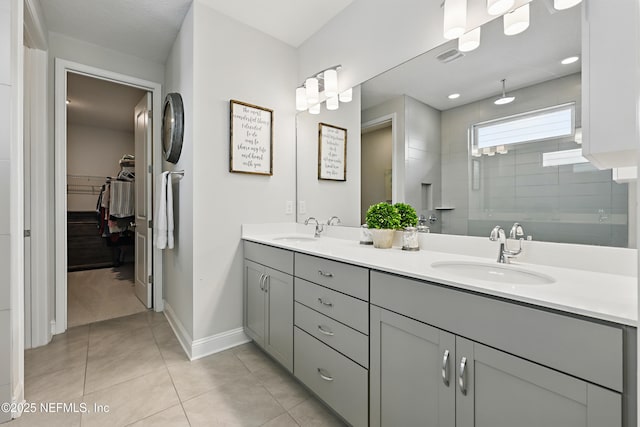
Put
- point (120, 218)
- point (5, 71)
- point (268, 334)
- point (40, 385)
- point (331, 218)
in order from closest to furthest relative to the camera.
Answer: point (5, 71)
point (40, 385)
point (268, 334)
point (331, 218)
point (120, 218)

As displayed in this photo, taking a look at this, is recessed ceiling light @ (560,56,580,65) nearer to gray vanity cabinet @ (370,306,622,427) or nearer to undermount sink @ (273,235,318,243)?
gray vanity cabinet @ (370,306,622,427)

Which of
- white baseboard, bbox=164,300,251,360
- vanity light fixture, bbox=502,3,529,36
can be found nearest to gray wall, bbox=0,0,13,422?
white baseboard, bbox=164,300,251,360

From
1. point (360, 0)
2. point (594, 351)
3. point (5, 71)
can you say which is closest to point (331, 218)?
point (360, 0)

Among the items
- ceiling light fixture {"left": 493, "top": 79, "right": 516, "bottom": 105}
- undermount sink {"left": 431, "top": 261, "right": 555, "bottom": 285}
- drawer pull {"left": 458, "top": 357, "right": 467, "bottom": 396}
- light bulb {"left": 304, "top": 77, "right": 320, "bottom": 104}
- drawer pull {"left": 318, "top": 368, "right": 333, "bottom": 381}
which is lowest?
drawer pull {"left": 318, "top": 368, "right": 333, "bottom": 381}

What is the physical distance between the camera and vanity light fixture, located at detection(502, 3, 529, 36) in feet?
4.16

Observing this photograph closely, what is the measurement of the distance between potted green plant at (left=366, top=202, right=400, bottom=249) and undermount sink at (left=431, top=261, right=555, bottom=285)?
0.46m

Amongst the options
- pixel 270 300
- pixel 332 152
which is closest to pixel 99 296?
pixel 270 300

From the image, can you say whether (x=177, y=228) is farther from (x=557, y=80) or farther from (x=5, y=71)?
(x=557, y=80)

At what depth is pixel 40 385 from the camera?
5.79ft

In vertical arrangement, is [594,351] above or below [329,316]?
above

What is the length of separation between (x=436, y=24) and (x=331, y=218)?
4.76ft

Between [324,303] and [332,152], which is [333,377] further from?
[332,152]

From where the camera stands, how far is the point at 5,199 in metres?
1.43

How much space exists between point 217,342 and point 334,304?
1266mm
